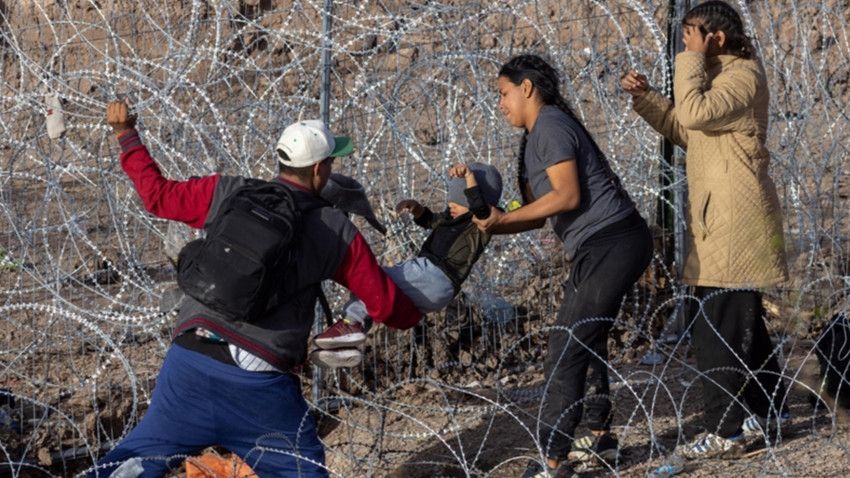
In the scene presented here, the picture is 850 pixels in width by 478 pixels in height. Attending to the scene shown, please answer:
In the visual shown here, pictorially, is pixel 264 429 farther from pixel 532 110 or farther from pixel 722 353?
pixel 722 353

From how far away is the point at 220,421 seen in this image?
3.53 meters

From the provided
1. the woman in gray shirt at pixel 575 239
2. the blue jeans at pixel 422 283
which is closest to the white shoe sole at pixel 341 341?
the blue jeans at pixel 422 283

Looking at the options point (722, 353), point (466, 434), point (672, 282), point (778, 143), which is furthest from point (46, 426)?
point (778, 143)

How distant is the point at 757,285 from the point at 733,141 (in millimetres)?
547

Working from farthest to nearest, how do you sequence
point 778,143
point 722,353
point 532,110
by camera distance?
1. point 778,143
2. point 722,353
3. point 532,110

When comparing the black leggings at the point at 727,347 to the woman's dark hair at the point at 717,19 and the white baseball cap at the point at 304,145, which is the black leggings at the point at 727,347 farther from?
the white baseball cap at the point at 304,145

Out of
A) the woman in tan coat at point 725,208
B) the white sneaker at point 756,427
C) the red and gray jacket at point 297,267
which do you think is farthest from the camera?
the white sneaker at point 756,427

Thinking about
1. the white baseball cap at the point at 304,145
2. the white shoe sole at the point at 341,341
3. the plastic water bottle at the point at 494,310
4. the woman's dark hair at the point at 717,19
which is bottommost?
the plastic water bottle at the point at 494,310

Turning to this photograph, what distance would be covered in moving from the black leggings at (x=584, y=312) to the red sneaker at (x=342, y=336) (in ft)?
2.78

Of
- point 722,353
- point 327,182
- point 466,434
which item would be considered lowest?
point 466,434

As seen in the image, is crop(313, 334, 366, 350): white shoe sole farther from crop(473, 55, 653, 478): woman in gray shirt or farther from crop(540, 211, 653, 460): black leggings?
crop(540, 211, 653, 460): black leggings

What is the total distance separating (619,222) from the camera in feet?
13.9

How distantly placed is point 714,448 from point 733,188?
3.31 ft

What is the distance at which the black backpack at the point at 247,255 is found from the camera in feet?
11.0
